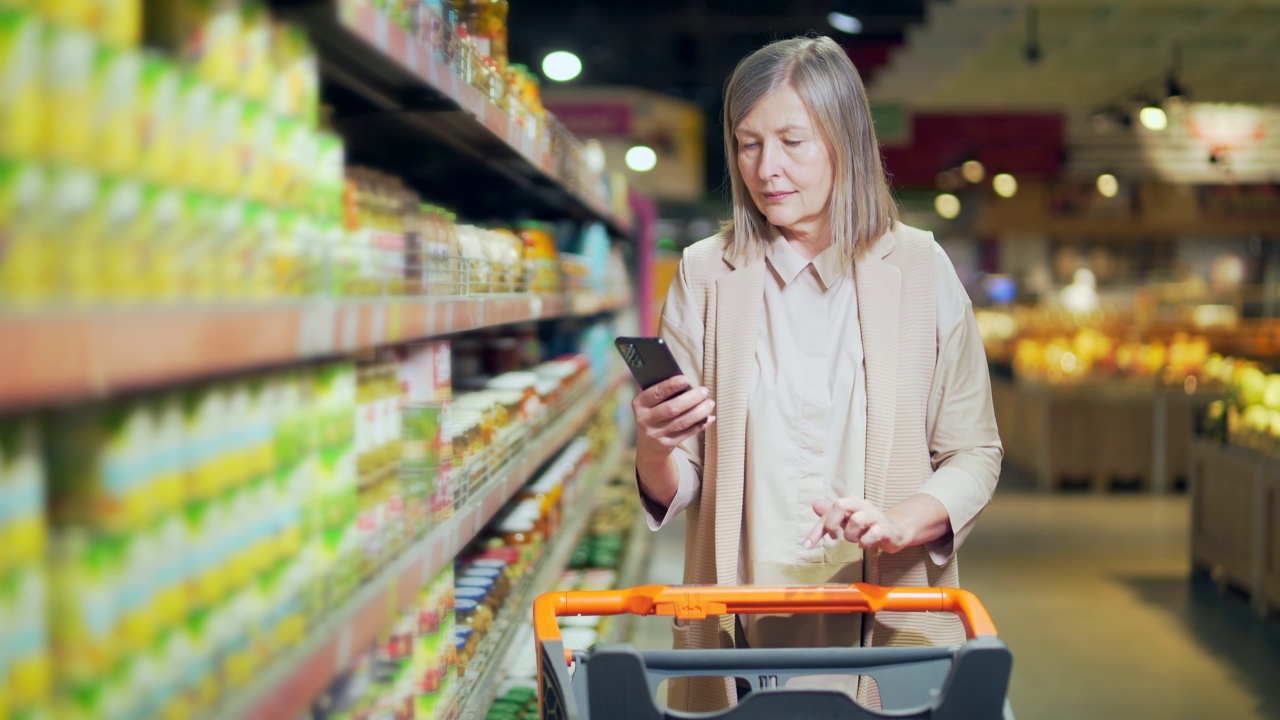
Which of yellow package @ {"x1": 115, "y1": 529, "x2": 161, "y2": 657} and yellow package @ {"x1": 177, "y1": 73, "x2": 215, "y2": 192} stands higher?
yellow package @ {"x1": 177, "y1": 73, "x2": 215, "y2": 192}

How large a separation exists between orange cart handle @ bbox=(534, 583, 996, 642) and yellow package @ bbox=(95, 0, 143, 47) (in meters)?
1.02

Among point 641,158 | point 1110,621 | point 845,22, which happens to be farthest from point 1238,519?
point 641,158

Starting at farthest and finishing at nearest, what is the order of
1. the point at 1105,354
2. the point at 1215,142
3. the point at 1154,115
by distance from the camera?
the point at 1215,142, the point at 1154,115, the point at 1105,354

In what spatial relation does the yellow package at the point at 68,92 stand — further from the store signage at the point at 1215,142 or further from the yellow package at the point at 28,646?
the store signage at the point at 1215,142

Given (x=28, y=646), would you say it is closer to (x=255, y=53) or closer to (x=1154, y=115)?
(x=255, y=53)

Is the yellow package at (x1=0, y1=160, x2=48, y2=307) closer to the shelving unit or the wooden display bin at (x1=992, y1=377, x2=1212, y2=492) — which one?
the shelving unit

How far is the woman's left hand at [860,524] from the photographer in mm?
1716

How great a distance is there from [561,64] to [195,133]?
7211 mm

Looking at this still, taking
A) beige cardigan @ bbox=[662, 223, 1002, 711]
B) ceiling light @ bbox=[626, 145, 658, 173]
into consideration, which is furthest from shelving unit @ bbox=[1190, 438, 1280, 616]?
ceiling light @ bbox=[626, 145, 658, 173]

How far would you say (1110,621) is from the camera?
5551mm

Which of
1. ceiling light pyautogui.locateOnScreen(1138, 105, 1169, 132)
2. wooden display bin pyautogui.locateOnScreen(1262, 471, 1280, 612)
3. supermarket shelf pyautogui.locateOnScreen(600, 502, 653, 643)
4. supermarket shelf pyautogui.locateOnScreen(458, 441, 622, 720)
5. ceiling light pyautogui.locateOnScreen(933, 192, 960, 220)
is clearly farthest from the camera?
ceiling light pyautogui.locateOnScreen(933, 192, 960, 220)

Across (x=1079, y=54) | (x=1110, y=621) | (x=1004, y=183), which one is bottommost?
(x=1110, y=621)

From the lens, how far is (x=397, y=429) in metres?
1.59

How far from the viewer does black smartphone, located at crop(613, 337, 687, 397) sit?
5.29ft
